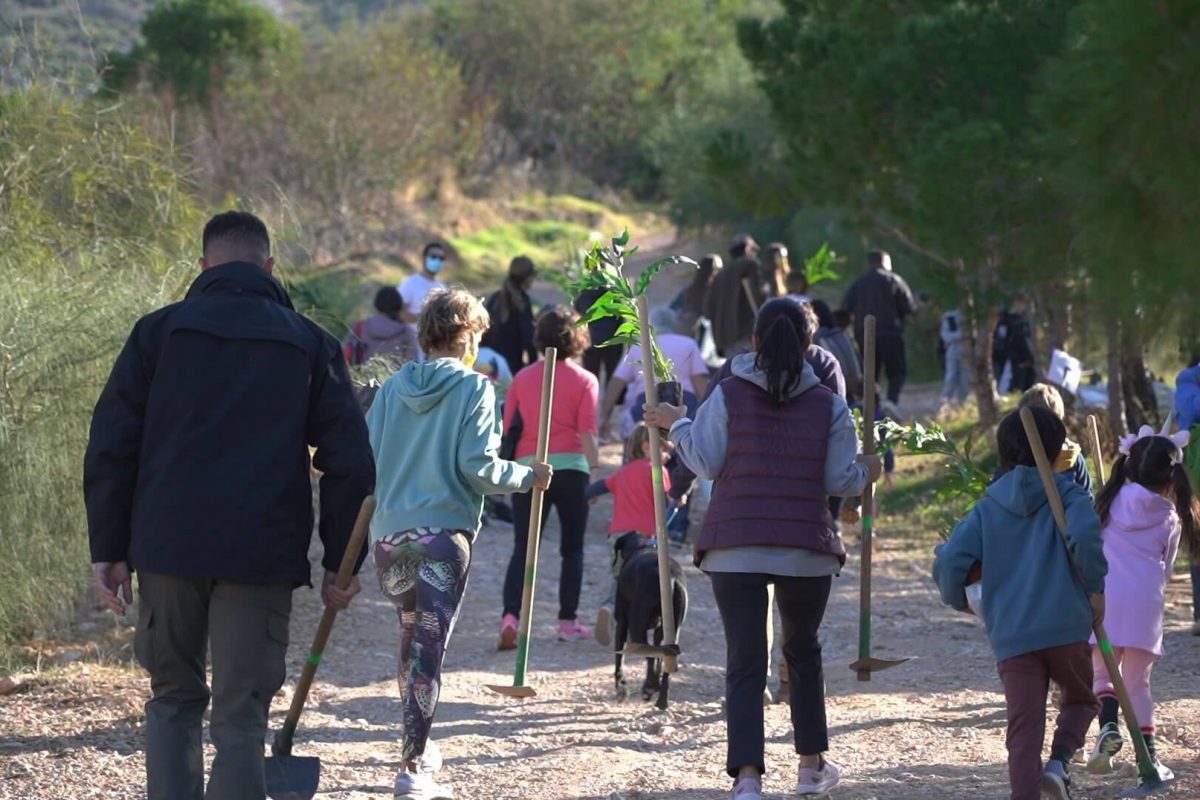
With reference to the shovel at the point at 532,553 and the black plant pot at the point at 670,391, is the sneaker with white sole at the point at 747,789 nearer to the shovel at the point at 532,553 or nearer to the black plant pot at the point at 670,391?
the shovel at the point at 532,553

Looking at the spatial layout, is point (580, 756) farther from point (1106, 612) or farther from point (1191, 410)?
point (1191, 410)

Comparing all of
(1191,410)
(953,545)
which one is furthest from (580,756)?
(1191,410)

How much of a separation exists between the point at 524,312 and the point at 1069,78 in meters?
8.72

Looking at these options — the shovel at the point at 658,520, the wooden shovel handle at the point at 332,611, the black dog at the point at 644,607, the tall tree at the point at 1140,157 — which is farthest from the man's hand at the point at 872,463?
the wooden shovel handle at the point at 332,611

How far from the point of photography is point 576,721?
24.8ft

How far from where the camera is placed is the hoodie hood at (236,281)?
16.0ft

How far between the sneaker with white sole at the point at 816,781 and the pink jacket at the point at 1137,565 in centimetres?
117

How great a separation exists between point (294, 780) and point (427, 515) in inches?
38.5

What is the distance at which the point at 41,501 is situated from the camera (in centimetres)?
772

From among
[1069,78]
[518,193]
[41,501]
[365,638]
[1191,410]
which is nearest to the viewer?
[1069,78]

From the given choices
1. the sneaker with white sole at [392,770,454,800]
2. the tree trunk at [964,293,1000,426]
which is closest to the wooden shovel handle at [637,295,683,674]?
the sneaker with white sole at [392,770,454,800]

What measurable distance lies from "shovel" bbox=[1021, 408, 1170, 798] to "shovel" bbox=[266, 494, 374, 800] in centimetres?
205

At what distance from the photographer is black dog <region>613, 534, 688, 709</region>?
752 centimetres

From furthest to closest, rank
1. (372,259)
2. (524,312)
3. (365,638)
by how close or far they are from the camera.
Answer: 1. (372,259)
2. (524,312)
3. (365,638)
